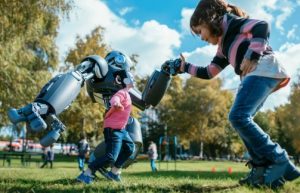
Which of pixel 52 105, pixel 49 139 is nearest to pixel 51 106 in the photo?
pixel 52 105

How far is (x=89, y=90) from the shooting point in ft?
22.4

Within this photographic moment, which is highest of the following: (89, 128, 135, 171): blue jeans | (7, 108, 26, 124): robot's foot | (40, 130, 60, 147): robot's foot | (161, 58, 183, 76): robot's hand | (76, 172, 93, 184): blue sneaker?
(161, 58, 183, 76): robot's hand

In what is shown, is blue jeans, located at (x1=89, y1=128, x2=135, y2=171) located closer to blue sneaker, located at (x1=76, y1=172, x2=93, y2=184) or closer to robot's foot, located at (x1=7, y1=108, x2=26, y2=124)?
blue sneaker, located at (x1=76, y1=172, x2=93, y2=184)

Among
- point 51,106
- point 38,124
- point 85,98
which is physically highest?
point 51,106

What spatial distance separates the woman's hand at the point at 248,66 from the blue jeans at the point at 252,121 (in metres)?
0.08

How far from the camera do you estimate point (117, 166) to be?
20.6ft

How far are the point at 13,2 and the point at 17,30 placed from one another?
73.2 inches

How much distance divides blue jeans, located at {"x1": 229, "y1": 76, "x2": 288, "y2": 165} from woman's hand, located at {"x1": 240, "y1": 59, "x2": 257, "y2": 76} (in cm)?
8

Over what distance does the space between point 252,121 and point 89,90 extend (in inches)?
138

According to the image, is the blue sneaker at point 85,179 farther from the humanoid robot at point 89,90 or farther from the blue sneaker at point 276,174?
the blue sneaker at point 276,174

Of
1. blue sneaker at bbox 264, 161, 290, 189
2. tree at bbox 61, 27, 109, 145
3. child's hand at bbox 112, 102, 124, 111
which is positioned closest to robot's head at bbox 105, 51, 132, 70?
child's hand at bbox 112, 102, 124, 111

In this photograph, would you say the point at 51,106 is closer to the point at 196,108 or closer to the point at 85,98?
the point at 85,98

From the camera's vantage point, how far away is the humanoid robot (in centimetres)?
421

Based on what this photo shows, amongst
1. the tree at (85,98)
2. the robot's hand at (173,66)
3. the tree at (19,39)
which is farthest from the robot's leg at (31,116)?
the tree at (85,98)
